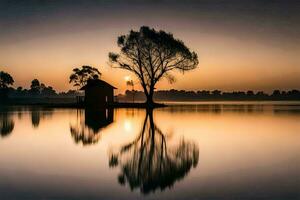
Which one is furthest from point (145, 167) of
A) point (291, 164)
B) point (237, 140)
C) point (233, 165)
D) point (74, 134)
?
point (74, 134)

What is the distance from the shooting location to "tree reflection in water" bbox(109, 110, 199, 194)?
10.2 metres

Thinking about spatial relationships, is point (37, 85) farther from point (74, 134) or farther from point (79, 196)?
point (79, 196)

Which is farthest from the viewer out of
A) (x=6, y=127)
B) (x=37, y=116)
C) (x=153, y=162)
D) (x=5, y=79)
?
(x=5, y=79)

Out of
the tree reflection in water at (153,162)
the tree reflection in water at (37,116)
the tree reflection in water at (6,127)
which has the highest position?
the tree reflection in water at (37,116)

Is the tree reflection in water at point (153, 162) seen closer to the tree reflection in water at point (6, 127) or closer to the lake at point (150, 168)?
the lake at point (150, 168)

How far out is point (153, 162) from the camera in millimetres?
13375

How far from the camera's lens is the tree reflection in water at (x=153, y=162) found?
10.2 metres

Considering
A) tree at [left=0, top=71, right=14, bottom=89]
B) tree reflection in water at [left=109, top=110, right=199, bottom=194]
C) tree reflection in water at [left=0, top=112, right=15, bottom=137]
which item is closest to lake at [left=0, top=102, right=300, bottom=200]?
tree reflection in water at [left=109, top=110, right=199, bottom=194]

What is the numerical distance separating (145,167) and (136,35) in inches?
2300

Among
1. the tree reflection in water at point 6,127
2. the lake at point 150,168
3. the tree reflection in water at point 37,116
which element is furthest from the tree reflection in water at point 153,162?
the tree reflection in water at point 37,116

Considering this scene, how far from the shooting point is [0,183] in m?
→ 9.89

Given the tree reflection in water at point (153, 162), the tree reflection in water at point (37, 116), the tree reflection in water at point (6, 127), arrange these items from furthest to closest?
1. the tree reflection in water at point (37, 116)
2. the tree reflection in water at point (6, 127)
3. the tree reflection in water at point (153, 162)

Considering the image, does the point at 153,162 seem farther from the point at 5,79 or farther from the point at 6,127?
the point at 5,79

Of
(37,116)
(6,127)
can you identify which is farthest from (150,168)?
(37,116)
